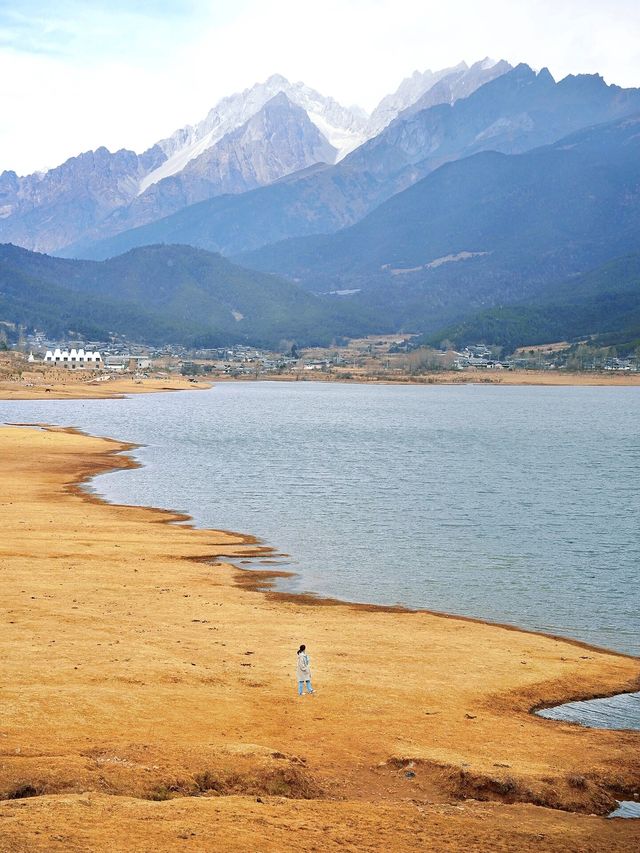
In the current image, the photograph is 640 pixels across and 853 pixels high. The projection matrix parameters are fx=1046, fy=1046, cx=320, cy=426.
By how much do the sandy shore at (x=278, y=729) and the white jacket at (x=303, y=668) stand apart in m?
0.68

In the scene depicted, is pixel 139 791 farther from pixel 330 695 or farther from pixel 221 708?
pixel 330 695

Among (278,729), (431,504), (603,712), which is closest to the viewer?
(278,729)

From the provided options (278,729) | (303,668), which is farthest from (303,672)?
(278,729)

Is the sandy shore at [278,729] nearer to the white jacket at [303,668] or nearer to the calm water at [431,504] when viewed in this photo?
the white jacket at [303,668]

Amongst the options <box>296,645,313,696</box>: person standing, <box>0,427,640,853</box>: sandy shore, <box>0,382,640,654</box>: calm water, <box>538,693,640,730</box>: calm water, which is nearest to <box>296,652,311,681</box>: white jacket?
<box>296,645,313,696</box>: person standing

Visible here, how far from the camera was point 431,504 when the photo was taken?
73.6 m

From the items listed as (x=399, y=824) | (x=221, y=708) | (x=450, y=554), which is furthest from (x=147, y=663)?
(x=450, y=554)

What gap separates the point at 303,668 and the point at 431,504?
4401 cm

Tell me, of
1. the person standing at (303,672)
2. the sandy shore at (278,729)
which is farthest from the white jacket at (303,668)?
the sandy shore at (278,729)

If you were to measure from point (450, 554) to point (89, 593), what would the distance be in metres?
20.7

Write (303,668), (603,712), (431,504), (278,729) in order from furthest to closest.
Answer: (431,504) < (603,712) < (303,668) < (278,729)

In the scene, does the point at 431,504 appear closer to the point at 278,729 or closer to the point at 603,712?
the point at 603,712

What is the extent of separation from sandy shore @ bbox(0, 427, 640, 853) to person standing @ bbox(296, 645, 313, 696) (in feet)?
1.48

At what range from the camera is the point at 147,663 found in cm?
3228
